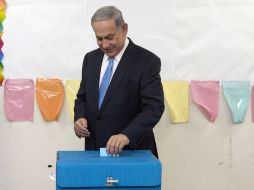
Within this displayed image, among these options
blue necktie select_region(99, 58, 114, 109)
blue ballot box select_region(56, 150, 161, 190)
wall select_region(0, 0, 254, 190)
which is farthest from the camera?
wall select_region(0, 0, 254, 190)

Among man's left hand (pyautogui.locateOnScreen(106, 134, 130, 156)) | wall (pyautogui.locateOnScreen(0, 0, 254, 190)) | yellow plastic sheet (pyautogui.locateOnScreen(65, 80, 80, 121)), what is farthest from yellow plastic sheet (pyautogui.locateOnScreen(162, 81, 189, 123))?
man's left hand (pyautogui.locateOnScreen(106, 134, 130, 156))

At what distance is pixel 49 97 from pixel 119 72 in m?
0.81

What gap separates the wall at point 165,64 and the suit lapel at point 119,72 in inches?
25.5

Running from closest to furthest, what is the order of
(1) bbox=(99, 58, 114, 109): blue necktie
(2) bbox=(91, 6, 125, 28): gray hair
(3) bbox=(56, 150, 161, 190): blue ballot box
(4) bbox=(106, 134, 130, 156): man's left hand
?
(3) bbox=(56, 150, 161, 190): blue ballot box < (4) bbox=(106, 134, 130, 156): man's left hand < (2) bbox=(91, 6, 125, 28): gray hair < (1) bbox=(99, 58, 114, 109): blue necktie

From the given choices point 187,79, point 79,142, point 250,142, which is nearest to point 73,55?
point 79,142

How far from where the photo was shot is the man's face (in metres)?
1.57

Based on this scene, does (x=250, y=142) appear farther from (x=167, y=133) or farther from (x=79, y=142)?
(x=79, y=142)

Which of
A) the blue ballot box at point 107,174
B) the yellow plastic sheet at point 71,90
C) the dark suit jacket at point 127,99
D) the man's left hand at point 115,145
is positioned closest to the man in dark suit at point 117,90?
the dark suit jacket at point 127,99

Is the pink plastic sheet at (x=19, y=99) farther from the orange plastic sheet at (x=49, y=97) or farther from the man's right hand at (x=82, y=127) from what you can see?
the man's right hand at (x=82, y=127)

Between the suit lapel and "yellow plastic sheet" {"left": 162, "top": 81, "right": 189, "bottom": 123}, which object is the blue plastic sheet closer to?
"yellow plastic sheet" {"left": 162, "top": 81, "right": 189, "bottom": 123}

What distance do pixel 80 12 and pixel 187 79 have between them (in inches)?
27.6

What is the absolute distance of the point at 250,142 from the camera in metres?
2.41

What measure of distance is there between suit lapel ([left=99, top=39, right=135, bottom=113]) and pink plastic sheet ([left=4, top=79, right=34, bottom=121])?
32.7 inches

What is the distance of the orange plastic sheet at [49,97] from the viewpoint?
2326 millimetres
